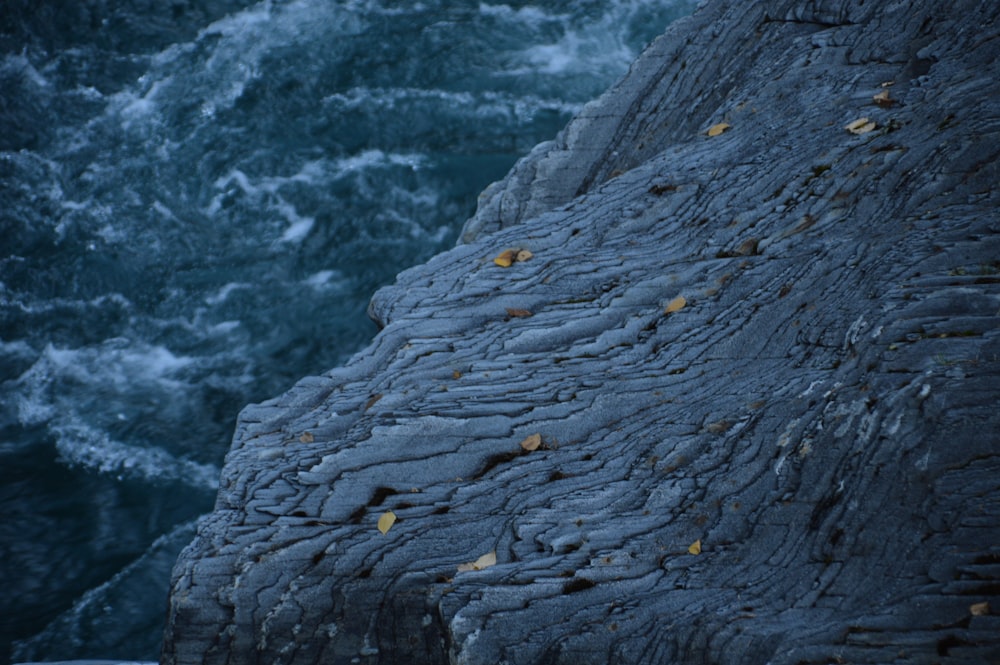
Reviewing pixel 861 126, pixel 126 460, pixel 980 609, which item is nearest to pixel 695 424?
pixel 980 609

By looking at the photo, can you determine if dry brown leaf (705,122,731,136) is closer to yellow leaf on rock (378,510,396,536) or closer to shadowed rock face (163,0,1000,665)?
shadowed rock face (163,0,1000,665)

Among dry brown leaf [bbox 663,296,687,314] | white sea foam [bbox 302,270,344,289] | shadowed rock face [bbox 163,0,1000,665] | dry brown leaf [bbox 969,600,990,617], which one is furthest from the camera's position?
white sea foam [bbox 302,270,344,289]

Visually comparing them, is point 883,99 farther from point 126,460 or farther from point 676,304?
point 126,460

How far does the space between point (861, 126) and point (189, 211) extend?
7.41 metres

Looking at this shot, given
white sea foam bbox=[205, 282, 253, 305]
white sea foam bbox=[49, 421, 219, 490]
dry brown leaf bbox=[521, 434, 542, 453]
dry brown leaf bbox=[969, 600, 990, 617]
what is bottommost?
dry brown leaf bbox=[969, 600, 990, 617]

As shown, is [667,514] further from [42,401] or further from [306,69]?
[306,69]

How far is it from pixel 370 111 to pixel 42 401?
4803mm

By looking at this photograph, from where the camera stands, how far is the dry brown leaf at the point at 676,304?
482 centimetres

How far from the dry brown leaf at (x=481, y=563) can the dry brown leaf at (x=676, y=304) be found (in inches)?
62.9

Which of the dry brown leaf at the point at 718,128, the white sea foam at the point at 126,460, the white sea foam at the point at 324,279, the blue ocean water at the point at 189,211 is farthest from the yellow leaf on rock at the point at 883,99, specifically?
the white sea foam at the point at 126,460

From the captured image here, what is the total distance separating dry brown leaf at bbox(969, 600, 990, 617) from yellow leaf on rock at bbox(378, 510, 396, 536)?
229cm

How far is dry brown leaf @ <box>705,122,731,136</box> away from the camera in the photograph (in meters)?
6.11

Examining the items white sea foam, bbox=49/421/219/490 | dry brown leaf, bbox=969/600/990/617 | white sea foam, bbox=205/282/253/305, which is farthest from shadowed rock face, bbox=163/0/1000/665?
white sea foam, bbox=205/282/253/305

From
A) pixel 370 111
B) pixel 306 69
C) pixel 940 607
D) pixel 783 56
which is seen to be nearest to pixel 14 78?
pixel 306 69
